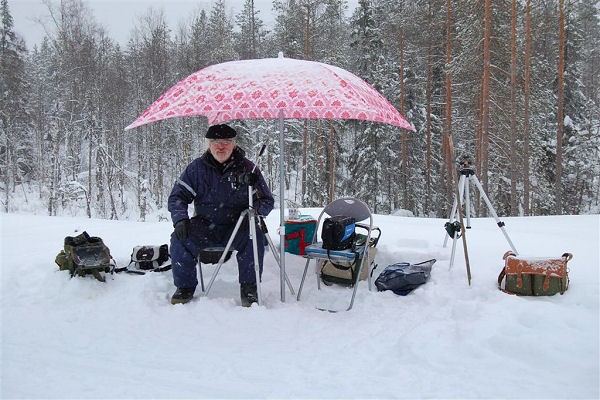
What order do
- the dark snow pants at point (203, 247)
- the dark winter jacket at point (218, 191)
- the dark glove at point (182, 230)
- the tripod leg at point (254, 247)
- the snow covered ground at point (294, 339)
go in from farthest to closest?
1. the dark winter jacket at point (218, 191)
2. the dark snow pants at point (203, 247)
3. the tripod leg at point (254, 247)
4. the dark glove at point (182, 230)
5. the snow covered ground at point (294, 339)

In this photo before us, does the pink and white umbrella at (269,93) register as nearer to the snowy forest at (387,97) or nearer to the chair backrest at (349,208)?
the chair backrest at (349,208)

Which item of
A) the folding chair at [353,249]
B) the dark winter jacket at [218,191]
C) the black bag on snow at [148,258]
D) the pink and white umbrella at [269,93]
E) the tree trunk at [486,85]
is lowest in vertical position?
the black bag on snow at [148,258]

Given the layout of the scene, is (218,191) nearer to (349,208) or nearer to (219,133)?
(219,133)

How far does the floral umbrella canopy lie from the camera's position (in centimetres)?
313

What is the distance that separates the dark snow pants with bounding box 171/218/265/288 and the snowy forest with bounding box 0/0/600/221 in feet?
30.4

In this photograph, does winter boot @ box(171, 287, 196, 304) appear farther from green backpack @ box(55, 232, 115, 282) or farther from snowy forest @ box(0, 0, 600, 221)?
snowy forest @ box(0, 0, 600, 221)

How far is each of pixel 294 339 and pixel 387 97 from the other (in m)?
17.6

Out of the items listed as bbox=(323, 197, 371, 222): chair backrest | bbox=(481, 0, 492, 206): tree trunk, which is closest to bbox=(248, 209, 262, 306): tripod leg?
bbox=(323, 197, 371, 222): chair backrest

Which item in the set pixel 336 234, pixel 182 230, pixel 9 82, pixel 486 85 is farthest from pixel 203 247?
pixel 9 82

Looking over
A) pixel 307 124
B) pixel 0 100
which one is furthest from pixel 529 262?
pixel 0 100

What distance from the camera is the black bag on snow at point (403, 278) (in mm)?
3986

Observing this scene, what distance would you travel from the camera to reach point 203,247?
3895mm

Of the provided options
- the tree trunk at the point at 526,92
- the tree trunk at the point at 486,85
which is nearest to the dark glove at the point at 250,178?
the tree trunk at the point at 486,85

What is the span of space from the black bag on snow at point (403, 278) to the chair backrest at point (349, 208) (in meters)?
0.67
